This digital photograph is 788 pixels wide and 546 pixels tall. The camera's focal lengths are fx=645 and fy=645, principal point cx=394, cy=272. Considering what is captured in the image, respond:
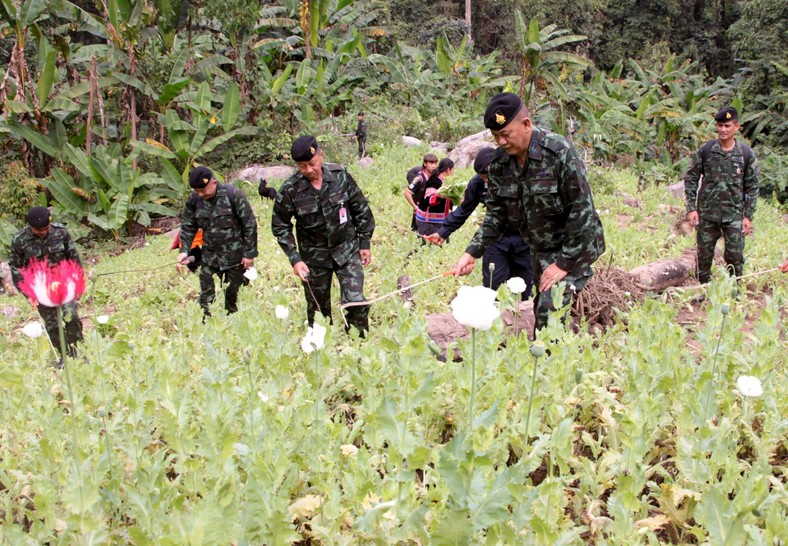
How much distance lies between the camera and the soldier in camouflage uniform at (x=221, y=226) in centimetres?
660

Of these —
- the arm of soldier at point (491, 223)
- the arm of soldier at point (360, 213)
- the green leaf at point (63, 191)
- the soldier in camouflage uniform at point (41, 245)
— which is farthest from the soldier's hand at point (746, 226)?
the green leaf at point (63, 191)

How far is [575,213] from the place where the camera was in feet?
13.4

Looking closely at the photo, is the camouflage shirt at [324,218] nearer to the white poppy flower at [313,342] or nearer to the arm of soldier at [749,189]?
the white poppy flower at [313,342]

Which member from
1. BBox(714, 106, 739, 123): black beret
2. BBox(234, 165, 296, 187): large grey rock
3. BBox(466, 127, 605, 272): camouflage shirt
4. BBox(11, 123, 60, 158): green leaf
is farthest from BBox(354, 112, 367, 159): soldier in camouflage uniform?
BBox(466, 127, 605, 272): camouflage shirt

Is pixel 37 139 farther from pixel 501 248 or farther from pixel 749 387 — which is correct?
pixel 749 387

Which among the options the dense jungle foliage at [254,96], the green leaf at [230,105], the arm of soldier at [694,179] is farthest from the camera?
the green leaf at [230,105]

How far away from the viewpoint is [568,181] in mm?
4086

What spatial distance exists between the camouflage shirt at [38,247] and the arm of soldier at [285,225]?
2.45 metres

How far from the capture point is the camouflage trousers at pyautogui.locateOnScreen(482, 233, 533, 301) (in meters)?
5.39

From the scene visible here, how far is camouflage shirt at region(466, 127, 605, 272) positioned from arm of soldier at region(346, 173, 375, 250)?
151 centimetres

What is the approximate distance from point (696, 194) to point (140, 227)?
13.3 m

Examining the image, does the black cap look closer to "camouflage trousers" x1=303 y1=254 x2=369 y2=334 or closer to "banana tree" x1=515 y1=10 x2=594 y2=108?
"camouflage trousers" x1=303 y1=254 x2=369 y2=334

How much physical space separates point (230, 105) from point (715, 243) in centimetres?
1295

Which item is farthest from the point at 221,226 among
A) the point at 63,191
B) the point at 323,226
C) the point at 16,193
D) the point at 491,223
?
the point at 16,193
